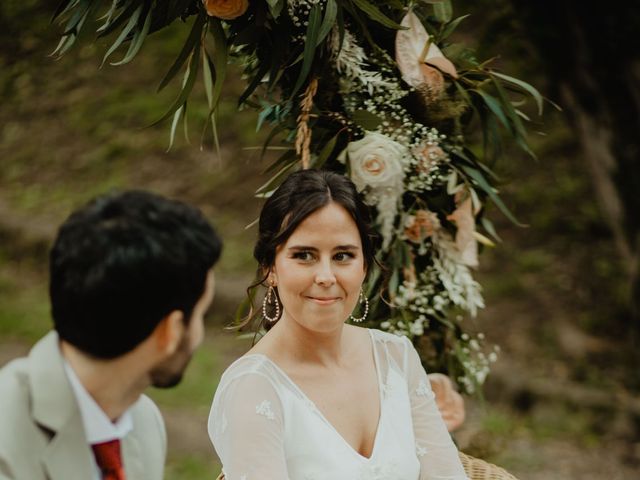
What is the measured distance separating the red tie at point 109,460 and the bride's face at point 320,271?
3.03 feet

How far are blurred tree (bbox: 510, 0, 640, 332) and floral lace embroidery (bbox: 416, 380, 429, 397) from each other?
2883 millimetres

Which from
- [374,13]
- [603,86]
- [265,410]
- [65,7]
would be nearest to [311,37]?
[374,13]

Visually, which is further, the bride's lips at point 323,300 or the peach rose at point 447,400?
the peach rose at point 447,400

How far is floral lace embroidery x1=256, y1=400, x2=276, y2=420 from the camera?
278cm

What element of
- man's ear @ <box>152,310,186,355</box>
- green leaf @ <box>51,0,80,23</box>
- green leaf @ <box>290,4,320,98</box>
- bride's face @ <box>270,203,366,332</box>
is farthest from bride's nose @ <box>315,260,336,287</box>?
green leaf @ <box>51,0,80,23</box>

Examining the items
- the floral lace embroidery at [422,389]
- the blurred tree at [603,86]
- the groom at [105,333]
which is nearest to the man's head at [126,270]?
the groom at [105,333]

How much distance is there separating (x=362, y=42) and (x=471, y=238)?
32.8 inches

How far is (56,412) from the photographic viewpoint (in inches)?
75.4

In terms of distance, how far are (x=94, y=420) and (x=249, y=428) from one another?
2.68 ft

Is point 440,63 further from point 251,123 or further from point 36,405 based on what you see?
point 251,123

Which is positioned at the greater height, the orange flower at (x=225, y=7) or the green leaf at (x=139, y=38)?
the orange flower at (x=225, y=7)

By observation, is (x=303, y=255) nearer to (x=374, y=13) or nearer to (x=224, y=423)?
(x=224, y=423)

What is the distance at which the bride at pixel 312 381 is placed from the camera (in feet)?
9.16

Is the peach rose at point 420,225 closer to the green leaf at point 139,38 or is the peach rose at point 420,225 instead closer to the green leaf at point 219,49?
the green leaf at point 219,49
